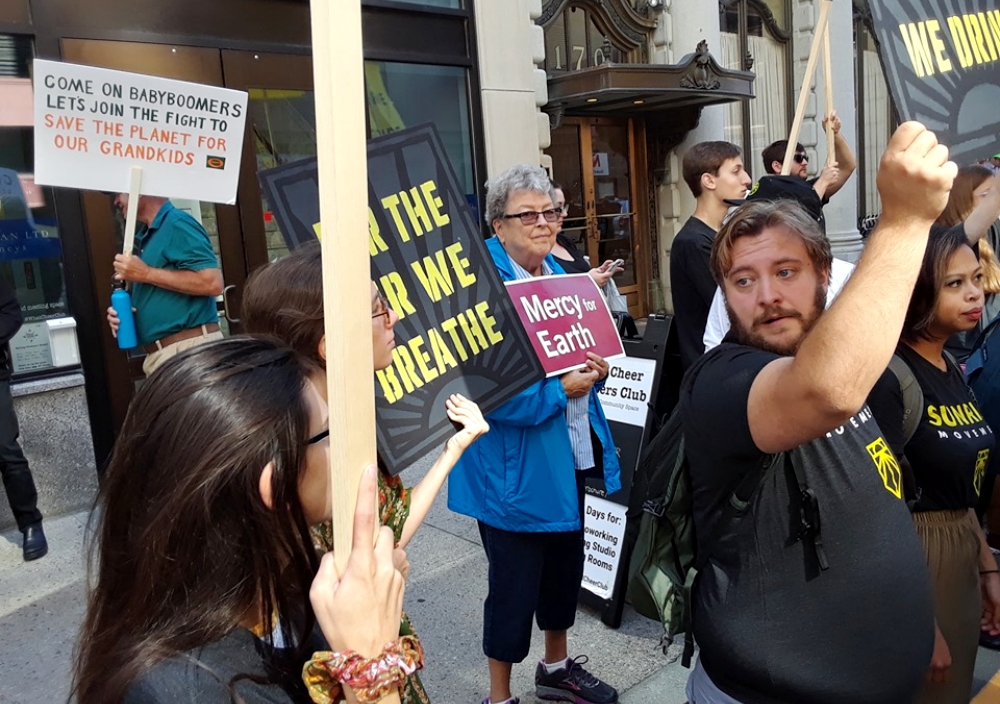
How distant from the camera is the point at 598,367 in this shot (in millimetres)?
2873

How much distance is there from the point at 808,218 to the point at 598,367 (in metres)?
1.12

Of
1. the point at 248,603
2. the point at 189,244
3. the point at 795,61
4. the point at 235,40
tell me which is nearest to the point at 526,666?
the point at 248,603

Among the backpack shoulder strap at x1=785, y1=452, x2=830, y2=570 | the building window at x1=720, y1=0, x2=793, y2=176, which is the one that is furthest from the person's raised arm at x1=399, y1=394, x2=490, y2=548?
the building window at x1=720, y1=0, x2=793, y2=176

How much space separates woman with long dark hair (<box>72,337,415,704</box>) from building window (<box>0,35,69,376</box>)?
4371 millimetres

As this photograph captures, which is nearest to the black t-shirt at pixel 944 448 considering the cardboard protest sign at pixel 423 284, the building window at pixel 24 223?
the cardboard protest sign at pixel 423 284

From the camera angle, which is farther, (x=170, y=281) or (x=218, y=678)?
(x=170, y=281)

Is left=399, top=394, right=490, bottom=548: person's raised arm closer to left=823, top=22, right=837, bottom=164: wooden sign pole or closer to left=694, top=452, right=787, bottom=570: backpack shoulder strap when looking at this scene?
left=694, top=452, right=787, bottom=570: backpack shoulder strap

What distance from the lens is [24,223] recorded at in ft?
16.4

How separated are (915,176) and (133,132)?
3.32 metres

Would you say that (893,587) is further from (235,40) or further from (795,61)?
(795,61)

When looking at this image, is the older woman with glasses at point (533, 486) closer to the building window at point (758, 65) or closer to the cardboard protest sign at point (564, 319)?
the cardboard protest sign at point (564, 319)

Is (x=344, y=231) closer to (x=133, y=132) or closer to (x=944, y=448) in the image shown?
(x=944, y=448)

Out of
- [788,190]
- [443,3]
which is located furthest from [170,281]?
[443,3]

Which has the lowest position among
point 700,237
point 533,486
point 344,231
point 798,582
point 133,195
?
point 533,486
